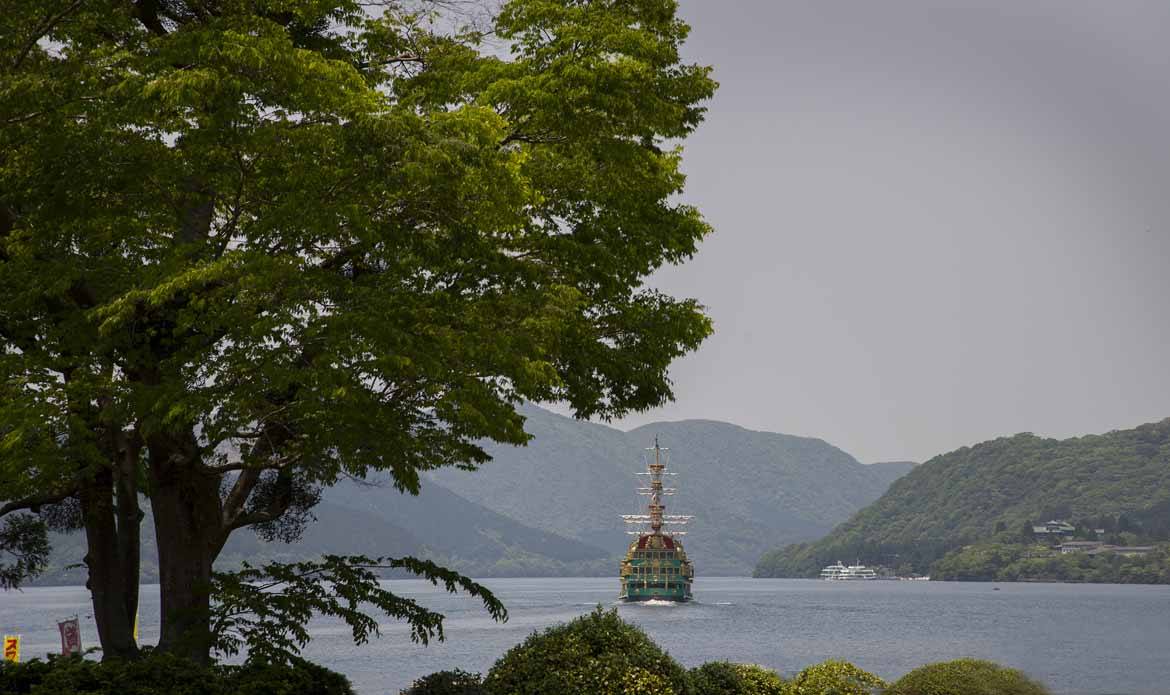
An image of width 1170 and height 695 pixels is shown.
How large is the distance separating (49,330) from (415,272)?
16.1 feet

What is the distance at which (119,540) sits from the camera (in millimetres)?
19953

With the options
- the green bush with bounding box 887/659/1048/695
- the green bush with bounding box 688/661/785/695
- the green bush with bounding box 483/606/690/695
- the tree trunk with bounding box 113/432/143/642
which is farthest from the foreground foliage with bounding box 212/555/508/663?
the green bush with bounding box 887/659/1048/695

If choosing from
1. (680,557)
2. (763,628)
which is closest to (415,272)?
(763,628)

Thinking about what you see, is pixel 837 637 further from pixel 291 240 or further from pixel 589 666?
pixel 291 240

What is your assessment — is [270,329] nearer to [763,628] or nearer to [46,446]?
[46,446]

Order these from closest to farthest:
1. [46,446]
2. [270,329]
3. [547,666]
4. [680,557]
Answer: [270,329], [46,446], [547,666], [680,557]

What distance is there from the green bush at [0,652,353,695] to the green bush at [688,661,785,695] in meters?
6.56

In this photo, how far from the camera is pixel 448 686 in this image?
62.0 feet

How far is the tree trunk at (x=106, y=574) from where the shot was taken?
19.6m

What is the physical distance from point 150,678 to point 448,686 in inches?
192

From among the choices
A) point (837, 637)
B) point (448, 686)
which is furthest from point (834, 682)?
point (837, 637)

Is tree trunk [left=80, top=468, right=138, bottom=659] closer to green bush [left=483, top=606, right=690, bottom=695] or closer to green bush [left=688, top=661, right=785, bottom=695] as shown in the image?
green bush [left=483, top=606, right=690, bottom=695]

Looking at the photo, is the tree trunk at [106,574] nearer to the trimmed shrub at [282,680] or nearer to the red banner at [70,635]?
the trimmed shrub at [282,680]

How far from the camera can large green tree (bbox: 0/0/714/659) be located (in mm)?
15242
